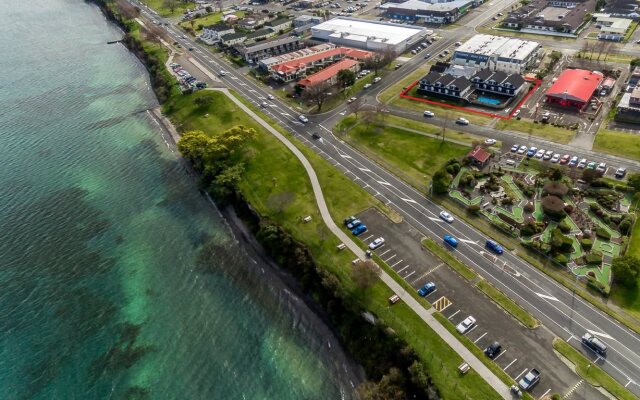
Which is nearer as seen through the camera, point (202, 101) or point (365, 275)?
point (365, 275)

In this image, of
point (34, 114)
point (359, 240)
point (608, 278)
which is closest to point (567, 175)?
point (608, 278)

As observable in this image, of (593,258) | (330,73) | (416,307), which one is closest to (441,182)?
(593,258)

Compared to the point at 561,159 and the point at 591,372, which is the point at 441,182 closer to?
the point at 561,159

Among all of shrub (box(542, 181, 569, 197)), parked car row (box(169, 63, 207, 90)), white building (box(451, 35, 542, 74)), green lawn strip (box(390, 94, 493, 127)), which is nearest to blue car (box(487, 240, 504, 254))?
shrub (box(542, 181, 569, 197))

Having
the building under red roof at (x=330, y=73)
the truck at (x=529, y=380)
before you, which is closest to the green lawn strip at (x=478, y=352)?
the truck at (x=529, y=380)

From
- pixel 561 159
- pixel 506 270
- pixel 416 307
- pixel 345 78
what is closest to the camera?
pixel 416 307

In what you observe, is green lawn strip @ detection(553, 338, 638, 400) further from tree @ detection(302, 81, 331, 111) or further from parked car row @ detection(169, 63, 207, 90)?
parked car row @ detection(169, 63, 207, 90)

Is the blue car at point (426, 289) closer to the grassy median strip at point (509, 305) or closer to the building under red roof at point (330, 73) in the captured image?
the grassy median strip at point (509, 305)
